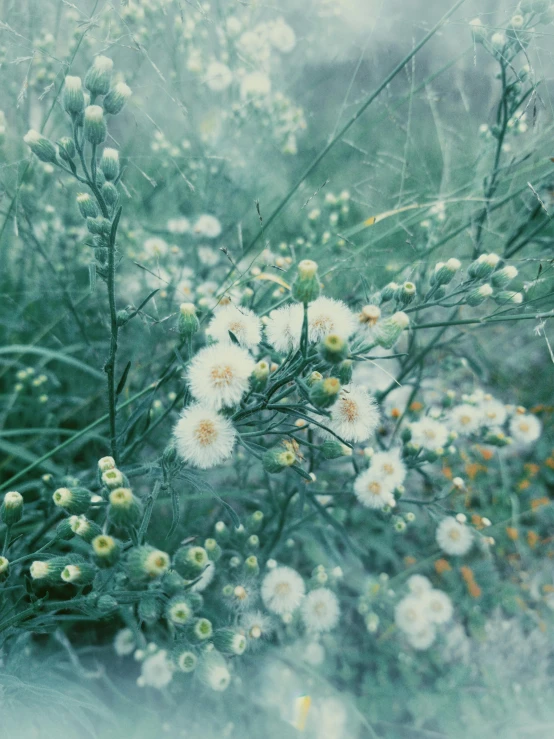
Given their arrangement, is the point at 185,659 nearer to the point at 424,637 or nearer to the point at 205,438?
the point at 205,438

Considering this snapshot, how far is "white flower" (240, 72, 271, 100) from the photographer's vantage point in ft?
8.45

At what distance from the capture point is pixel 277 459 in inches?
43.2

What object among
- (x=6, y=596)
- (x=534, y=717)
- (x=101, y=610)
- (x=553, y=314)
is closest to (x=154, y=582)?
(x=101, y=610)

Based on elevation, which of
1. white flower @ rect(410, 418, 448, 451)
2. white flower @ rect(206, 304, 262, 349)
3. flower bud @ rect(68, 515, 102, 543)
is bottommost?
flower bud @ rect(68, 515, 102, 543)

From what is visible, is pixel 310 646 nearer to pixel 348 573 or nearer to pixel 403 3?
pixel 348 573

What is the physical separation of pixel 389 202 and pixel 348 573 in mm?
1637

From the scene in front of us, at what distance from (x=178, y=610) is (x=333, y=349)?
Answer: 615 mm

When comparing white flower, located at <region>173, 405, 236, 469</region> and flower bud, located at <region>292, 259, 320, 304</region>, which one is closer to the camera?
flower bud, located at <region>292, 259, 320, 304</region>

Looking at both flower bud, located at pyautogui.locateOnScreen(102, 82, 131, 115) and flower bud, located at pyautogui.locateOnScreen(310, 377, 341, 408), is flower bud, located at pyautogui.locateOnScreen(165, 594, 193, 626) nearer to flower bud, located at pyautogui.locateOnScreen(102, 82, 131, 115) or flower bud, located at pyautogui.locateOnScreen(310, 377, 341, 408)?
flower bud, located at pyautogui.locateOnScreen(310, 377, 341, 408)

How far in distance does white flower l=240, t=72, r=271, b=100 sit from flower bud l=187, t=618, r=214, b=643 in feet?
7.42

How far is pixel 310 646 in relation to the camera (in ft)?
7.46

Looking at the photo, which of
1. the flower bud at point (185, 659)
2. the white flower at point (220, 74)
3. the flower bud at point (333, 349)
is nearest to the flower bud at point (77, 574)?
the flower bud at point (185, 659)

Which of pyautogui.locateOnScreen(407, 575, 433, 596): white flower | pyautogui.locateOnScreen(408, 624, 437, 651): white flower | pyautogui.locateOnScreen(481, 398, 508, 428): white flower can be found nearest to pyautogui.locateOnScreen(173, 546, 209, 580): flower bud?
pyautogui.locateOnScreen(481, 398, 508, 428): white flower

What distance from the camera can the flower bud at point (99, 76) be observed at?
3.83 ft
